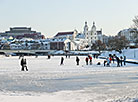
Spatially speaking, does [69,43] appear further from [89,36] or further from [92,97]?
[92,97]

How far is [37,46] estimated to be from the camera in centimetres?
A: 13400

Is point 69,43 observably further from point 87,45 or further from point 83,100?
point 83,100

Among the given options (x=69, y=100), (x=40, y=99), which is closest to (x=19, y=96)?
(x=40, y=99)

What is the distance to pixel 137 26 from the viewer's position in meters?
52.6

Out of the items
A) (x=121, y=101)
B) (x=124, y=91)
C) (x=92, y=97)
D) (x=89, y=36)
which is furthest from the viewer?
(x=89, y=36)

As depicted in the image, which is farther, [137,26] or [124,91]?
[137,26]

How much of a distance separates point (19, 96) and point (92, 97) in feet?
9.04

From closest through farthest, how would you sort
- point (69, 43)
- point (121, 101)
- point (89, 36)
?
point (121, 101) → point (69, 43) → point (89, 36)

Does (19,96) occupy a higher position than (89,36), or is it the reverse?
(89,36)

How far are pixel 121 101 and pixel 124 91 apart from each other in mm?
1948

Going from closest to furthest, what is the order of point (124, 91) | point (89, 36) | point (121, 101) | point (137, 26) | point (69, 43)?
point (121, 101)
point (124, 91)
point (137, 26)
point (69, 43)
point (89, 36)

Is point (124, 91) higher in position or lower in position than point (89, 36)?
lower

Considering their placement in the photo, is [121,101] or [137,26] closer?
[121,101]

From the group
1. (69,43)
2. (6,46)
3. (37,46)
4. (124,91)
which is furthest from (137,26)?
(6,46)
